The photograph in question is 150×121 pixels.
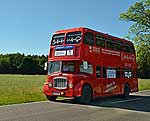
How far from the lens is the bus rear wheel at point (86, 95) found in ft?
55.6

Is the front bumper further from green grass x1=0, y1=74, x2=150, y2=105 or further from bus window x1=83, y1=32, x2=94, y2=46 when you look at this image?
bus window x1=83, y1=32, x2=94, y2=46

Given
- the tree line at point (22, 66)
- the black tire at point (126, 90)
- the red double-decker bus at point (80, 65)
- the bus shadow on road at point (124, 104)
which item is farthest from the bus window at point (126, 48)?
the tree line at point (22, 66)

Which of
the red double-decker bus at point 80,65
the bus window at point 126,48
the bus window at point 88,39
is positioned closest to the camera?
the red double-decker bus at point 80,65

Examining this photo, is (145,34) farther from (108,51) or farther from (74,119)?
(74,119)

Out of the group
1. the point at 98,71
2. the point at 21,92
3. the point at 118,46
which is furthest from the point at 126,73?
the point at 21,92

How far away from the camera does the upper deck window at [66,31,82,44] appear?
17391mm

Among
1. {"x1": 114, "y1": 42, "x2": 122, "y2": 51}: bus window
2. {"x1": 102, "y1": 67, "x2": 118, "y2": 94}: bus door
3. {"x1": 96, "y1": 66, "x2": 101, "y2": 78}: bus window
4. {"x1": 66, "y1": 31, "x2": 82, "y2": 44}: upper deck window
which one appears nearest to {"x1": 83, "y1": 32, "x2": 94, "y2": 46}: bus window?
{"x1": 66, "y1": 31, "x2": 82, "y2": 44}: upper deck window

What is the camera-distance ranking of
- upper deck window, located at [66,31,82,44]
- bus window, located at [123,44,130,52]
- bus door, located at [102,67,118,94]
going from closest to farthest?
upper deck window, located at [66,31,82,44] < bus door, located at [102,67,118,94] < bus window, located at [123,44,130,52]

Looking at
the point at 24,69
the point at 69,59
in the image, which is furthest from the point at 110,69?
the point at 24,69

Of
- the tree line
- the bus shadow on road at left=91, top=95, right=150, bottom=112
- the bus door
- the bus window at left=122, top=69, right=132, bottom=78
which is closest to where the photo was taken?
the bus shadow on road at left=91, top=95, right=150, bottom=112

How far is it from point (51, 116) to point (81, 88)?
5391 millimetres

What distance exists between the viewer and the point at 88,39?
707 inches

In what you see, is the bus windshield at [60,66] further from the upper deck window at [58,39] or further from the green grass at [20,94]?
the green grass at [20,94]

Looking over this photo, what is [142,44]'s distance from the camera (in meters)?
45.6
